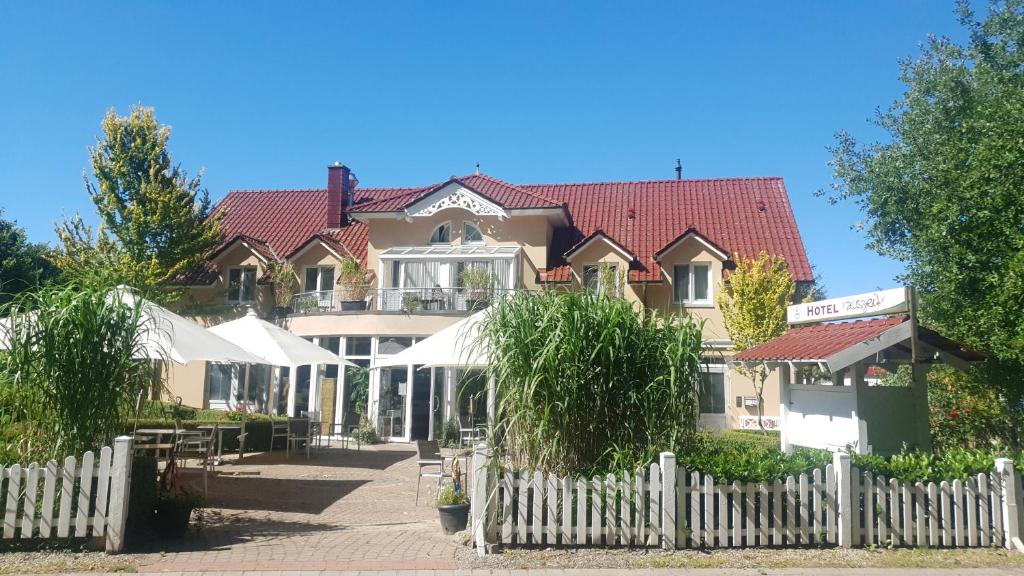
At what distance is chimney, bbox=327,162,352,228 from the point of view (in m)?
28.5

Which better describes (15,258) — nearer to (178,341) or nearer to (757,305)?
(178,341)

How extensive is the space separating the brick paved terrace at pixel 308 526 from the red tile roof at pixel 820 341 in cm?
521

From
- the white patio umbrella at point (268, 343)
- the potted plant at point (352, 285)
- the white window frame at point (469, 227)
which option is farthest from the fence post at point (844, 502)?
the white window frame at point (469, 227)

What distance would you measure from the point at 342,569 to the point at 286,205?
25.8 meters

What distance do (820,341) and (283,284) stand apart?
18309 millimetres

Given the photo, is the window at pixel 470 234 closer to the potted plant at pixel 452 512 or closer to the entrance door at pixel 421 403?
the entrance door at pixel 421 403

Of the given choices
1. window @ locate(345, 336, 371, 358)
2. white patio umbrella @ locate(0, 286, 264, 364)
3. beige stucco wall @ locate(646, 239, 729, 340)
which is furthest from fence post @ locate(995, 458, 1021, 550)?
window @ locate(345, 336, 371, 358)

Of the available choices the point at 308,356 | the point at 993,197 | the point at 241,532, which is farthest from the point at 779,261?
the point at 241,532

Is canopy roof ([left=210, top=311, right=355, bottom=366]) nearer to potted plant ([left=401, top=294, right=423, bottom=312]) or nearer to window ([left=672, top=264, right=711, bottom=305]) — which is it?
potted plant ([left=401, top=294, right=423, bottom=312])

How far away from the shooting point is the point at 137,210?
22266 mm

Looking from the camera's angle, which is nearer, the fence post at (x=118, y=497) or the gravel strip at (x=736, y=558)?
the gravel strip at (x=736, y=558)

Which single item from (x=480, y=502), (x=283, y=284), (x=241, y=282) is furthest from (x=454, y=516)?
(x=241, y=282)

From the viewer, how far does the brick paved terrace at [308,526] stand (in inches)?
279

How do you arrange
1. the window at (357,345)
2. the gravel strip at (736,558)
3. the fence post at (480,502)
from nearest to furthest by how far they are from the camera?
1. the gravel strip at (736,558)
2. the fence post at (480,502)
3. the window at (357,345)
